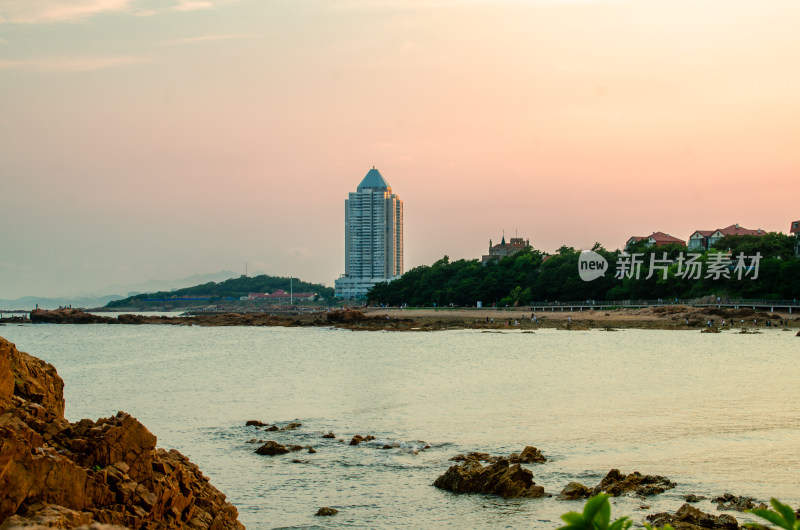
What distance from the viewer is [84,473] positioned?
28.8 feet

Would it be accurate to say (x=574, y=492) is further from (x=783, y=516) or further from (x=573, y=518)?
(x=573, y=518)

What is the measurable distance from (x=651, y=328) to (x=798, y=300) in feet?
61.1

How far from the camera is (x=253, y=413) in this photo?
83.6ft

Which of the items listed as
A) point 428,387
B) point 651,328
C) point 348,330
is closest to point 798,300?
point 651,328

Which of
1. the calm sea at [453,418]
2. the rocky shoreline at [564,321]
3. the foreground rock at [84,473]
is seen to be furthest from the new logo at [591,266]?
the foreground rock at [84,473]

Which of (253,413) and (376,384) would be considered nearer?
(253,413)

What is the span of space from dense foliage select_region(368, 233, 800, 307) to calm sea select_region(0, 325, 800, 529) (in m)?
38.7

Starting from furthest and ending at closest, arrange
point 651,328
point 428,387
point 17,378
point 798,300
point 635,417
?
1. point 798,300
2. point 651,328
3. point 428,387
4. point 635,417
5. point 17,378

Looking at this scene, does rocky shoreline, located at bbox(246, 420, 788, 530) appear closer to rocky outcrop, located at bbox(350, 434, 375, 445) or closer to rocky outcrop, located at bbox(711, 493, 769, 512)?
rocky outcrop, located at bbox(711, 493, 769, 512)

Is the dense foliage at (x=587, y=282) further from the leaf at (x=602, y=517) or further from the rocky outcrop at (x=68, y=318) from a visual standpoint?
the leaf at (x=602, y=517)

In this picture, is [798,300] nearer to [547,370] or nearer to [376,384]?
[547,370]

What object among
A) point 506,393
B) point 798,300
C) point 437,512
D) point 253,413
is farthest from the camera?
point 798,300

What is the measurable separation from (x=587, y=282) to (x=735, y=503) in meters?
95.8

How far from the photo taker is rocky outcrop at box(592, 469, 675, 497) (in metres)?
14.6
